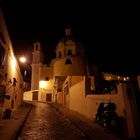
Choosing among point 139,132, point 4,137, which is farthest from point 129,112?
point 4,137

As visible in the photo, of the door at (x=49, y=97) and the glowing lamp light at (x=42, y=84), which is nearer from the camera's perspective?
the door at (x=49, y=97)

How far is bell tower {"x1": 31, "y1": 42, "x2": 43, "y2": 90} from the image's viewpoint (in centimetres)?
4375

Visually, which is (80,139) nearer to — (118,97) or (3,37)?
(118,97)

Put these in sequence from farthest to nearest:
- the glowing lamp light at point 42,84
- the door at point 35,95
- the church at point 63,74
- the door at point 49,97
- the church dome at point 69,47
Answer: the door at point 35,95 < the glowing lamp light at point 42,84 < the door at point 49,97 < the church dome at point 69,47 < the church at point 63,74

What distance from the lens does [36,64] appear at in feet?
148

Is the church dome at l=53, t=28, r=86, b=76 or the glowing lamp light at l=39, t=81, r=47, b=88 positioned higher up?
the church dome at l=53, t=28, r=86, b=76

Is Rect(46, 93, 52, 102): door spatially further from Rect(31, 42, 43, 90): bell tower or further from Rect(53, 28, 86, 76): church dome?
Rect(53, 28, 86, 76): church dome

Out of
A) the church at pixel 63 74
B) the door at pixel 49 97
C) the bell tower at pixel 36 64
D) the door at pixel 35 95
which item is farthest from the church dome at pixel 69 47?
the door at pixel 35 95

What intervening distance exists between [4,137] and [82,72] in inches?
1247

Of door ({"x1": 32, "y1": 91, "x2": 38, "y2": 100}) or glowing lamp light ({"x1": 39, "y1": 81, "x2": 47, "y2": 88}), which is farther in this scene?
door ({"x1": 32, "y1": 91, "x2": 38, "y2": 100})

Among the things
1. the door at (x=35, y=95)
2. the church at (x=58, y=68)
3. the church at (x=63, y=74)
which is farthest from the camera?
the door at (x=35, y=95)

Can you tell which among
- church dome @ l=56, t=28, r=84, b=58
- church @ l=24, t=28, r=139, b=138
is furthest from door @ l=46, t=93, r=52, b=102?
church dome @ l=56, t=28, r=84, b=58

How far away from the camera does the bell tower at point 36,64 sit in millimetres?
43750

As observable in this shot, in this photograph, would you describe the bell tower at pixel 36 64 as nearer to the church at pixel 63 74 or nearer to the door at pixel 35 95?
the church at pixel 63 74
